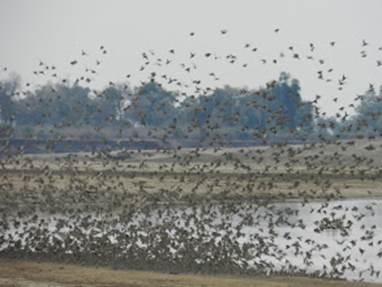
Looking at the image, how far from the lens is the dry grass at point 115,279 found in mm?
33406

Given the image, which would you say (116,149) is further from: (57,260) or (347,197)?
(57,260)

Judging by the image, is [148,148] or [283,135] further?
[283,135]

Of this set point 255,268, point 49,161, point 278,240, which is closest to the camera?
point 255,268

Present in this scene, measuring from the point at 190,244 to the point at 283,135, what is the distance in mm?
125237

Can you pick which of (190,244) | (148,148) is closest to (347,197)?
(190,244)

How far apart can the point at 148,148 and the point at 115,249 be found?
359 feet

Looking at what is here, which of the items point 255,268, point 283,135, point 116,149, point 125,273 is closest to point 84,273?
point 125,273

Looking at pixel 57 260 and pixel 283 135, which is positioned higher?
pixel 283 135

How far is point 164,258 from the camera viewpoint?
39812mm

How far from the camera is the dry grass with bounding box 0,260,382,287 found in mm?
33406

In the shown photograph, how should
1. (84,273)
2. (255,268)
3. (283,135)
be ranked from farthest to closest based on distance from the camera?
1. (283,135)
2. (255,268)
3. (84,273)

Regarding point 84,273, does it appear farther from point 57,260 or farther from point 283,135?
point 283,135

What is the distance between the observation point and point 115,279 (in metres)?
34.6

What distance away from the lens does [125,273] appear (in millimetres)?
36875
